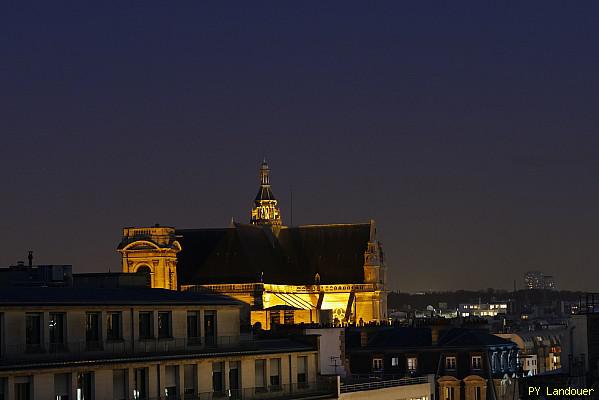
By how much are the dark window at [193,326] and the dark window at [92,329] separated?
17.2ft

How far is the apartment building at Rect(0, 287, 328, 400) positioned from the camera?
210 feet

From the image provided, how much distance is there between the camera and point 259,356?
246 ft

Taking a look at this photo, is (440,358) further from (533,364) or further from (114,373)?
(533,364)

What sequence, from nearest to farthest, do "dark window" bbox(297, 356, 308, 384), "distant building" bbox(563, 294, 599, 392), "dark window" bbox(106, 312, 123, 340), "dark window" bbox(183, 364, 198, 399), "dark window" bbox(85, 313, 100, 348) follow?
"dark window" bbox(85, 313, 100, 348)
"dark window" bbox(106, 312, 123, 340)
"dark window" bbox(183, 364, 198, 399)
"dark window" bbox(297, 356, 308, 384)
"distant building" bbox(563, 294, 599, 392)

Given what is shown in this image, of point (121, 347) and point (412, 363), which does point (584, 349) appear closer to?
point (412, 363)

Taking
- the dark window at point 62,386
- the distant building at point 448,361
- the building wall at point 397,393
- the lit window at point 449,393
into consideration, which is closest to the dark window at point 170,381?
the dark window at point 62,386

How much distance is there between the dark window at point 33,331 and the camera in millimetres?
64312

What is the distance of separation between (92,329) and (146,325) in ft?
9.42

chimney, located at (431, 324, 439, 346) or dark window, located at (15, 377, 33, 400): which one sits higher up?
chimney, located at (431, 324, 439, 346)

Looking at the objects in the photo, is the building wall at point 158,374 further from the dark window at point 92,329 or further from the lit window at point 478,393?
the lit window at point 478,393

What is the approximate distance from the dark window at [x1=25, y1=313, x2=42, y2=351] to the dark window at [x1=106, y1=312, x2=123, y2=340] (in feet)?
11.6

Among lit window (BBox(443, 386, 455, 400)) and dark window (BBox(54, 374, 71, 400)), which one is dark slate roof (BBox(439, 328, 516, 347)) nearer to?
lit window (BBox(443, 386, 455, 400))

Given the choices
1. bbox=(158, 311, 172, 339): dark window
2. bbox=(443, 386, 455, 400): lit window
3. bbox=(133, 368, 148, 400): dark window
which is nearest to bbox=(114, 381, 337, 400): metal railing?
bbox=(133, 368, 148, 400): dark window

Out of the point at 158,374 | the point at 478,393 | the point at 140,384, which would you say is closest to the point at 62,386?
the point at 140,384
